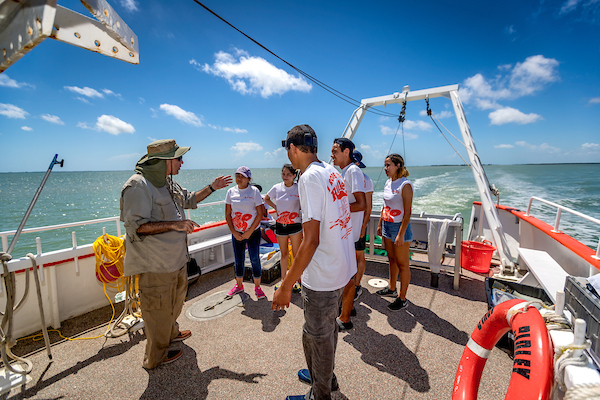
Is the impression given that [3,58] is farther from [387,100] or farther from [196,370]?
[387,100]

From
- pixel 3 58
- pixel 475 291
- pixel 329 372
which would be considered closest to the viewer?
pixel 3 58

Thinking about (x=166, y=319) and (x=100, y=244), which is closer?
(x=166, y=319)

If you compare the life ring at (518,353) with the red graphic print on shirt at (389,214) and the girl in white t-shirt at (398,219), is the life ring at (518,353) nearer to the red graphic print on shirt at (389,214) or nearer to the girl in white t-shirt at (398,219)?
the girl in white t-shirt at (398,219)

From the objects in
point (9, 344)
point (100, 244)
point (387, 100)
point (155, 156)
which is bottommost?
point (9, 344)

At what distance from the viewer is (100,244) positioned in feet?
11.0

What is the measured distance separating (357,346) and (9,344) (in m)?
3.04

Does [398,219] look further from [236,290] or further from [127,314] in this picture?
[127,314]

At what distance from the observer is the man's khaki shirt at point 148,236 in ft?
7.08

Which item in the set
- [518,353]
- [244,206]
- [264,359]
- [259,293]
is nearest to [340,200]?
[518,353]

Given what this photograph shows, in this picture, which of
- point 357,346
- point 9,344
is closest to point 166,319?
point 9,344

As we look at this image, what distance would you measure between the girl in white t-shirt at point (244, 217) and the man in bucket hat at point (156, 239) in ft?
4.08

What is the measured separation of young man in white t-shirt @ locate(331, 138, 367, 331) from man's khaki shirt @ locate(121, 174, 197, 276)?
5.74 ft

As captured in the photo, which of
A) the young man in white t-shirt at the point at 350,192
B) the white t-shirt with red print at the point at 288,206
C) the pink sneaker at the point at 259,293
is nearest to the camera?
the young man in white t-shirt at the point at 350,192

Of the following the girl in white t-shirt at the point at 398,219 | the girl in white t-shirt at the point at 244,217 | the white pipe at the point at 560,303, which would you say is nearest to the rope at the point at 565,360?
the white pipe at the point at 560,303
